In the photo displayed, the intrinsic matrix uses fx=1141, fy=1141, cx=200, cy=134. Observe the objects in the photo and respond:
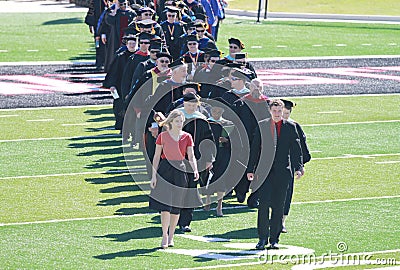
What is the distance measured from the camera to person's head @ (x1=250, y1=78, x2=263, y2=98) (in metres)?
14.3

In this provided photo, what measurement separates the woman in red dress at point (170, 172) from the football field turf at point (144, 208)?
0.40 metres

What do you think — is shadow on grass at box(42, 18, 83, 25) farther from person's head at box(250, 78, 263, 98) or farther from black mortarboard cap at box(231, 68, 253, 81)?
person's head at box(250, 78, 263, 98)

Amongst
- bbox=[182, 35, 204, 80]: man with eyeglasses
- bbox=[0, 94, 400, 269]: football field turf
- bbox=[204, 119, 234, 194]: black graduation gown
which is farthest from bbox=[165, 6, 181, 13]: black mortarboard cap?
bbox=[204, 119, 234, 194]: black graduation gown

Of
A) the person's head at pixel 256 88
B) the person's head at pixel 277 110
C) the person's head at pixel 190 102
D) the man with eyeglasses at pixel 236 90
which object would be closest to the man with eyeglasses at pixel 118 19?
the man with eyeglasses at pixel 236 90

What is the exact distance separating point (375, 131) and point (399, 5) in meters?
29.3

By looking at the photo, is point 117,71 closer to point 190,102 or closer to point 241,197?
point 241,197

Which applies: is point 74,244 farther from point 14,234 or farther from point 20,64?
point 20,64

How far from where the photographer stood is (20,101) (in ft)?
78.7

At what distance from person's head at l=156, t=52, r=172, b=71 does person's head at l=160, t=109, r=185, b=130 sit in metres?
3.43

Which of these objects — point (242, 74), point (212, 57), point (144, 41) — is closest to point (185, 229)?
point (242, 74)

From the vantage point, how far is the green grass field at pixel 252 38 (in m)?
32.9

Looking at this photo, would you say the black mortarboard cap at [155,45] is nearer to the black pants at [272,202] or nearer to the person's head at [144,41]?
the person's head at [144,41]

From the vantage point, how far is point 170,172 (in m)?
12.9

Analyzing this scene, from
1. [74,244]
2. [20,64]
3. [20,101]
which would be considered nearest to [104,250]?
[74,244]
